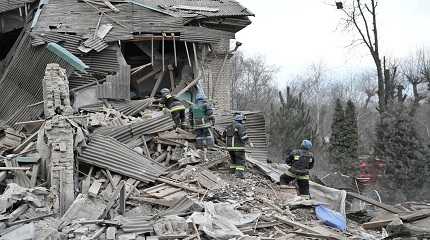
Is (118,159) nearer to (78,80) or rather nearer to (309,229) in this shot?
(309,229)

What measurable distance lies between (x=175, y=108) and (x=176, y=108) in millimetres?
28

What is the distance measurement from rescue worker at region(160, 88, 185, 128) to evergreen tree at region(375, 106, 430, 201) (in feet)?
40.7

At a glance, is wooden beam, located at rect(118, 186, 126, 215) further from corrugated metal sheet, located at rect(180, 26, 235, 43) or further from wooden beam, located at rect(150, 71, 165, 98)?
corrugated metal sheet, located at rect(180, 26, 235, 43)

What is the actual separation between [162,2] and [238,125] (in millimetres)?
9011

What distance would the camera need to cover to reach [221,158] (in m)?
12.4

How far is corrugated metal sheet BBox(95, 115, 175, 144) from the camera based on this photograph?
12.4 meters

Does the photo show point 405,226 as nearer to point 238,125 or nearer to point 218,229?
point 218,229

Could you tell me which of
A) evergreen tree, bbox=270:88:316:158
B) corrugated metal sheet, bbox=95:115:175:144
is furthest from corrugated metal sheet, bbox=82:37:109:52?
evergreen tree, bbox=270:88:316:158

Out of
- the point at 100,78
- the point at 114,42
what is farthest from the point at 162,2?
the point at 100,78

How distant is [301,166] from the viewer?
36.7 ft

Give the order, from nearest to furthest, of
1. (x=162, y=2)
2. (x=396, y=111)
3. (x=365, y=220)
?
(x=365, y=220) < (x=162, y=2) < (x=396, y=111)

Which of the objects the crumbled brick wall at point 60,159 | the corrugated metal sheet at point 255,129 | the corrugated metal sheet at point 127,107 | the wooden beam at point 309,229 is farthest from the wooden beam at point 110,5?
the wooden beam at point 309,229

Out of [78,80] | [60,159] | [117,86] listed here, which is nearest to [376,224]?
[60,159]

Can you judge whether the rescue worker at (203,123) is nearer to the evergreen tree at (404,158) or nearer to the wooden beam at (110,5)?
the wooden beam at (110,5)
